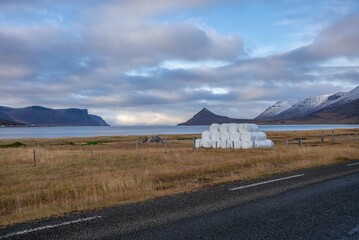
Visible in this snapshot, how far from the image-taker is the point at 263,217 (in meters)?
7.41

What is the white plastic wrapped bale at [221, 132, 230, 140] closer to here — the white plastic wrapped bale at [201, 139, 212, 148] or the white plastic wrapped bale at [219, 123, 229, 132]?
the white plastic wrapped bale at [219, 123, 229, 132]

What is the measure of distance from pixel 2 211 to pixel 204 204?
5451 mm

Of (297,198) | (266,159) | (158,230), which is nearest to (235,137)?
(266,159)

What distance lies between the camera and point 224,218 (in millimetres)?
7414

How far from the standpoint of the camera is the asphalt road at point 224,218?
21.1ft

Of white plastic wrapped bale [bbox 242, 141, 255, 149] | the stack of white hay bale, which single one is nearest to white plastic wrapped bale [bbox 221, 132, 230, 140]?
the stack of white hay bale

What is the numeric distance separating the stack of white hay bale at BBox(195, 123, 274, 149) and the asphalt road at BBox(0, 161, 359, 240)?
27.5 m

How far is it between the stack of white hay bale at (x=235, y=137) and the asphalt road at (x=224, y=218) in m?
27.5

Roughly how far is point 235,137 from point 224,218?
106 ft

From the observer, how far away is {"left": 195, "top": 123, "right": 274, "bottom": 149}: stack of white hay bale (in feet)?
125

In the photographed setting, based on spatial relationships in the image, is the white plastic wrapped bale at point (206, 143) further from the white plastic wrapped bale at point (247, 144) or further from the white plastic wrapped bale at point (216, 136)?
the white plastic wrapped bale at point (247, 144)

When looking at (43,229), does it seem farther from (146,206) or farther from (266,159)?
(266,159)

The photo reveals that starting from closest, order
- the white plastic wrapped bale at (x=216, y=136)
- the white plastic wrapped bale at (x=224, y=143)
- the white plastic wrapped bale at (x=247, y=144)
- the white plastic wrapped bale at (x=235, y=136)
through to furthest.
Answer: the white plastic wrapped bale at (x=247, y=144)
the white plastic wrapped bale at (x=235, y=136)
the white plastic wrapped bale at (x=224, y=143)
the white plastic wrapped bale at (x=216, y=136)

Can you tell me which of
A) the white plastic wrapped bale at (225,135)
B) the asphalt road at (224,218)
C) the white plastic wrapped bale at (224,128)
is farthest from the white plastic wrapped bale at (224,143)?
the asphalt road at (224,218)
